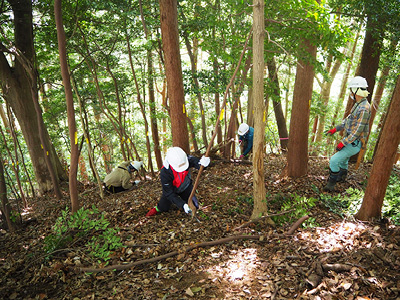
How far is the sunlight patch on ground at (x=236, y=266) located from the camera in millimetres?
2911

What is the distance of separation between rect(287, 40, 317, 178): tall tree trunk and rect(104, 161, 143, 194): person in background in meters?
4.16

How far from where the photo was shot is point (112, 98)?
406 inches

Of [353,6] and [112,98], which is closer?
[353,6]

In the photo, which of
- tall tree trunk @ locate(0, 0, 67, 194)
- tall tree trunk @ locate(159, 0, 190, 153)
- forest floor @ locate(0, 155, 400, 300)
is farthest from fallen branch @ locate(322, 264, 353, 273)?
tall tree trunk @ locate(0, 0, 67, 194)

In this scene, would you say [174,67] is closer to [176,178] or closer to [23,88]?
[176,178]

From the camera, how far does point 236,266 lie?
3.08 metres

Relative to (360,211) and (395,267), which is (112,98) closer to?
(360,211)

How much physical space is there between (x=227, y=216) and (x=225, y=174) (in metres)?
2.49

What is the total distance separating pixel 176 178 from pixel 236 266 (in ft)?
6.93

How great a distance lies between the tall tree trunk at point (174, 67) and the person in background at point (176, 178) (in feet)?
3.55

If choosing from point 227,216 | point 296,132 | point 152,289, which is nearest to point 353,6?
point 296,132

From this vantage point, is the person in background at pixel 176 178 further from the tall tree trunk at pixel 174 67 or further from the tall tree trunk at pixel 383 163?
the tall tree trunk at pixel 383 163

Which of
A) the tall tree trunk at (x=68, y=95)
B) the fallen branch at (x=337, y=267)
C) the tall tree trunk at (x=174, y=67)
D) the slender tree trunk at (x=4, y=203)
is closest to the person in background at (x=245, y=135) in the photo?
the tall tree trunk at (x=174, y=67)

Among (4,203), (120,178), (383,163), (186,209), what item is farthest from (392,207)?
(4,203)
